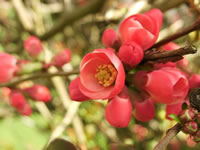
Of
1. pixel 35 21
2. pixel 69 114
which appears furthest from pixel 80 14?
pixel 69 114

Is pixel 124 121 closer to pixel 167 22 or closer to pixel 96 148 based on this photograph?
pixel 96 148

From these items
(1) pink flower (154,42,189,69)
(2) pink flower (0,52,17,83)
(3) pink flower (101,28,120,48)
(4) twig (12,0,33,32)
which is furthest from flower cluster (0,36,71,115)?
(4) twig (12,0,33,32)

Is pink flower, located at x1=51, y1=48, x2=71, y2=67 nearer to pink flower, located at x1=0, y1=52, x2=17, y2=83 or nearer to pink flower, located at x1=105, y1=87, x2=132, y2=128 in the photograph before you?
pink flower, located at x1=0, y1=52, x2=17, y2=83

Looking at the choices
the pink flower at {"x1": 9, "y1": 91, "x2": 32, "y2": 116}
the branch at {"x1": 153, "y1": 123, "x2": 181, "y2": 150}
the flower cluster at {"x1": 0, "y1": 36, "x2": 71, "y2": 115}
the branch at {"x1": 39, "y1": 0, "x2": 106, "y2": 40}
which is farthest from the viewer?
the branch at {"x1": 39, "y1": 0, "x2": 106, "y2": 40}

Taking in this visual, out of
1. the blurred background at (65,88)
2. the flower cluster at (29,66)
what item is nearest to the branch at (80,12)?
the blurred background at (65,88)

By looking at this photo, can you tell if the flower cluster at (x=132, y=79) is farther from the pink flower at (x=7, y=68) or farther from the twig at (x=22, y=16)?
the twig at (x=22, y=16)

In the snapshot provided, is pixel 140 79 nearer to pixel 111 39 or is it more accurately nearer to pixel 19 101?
pixel 111 39
